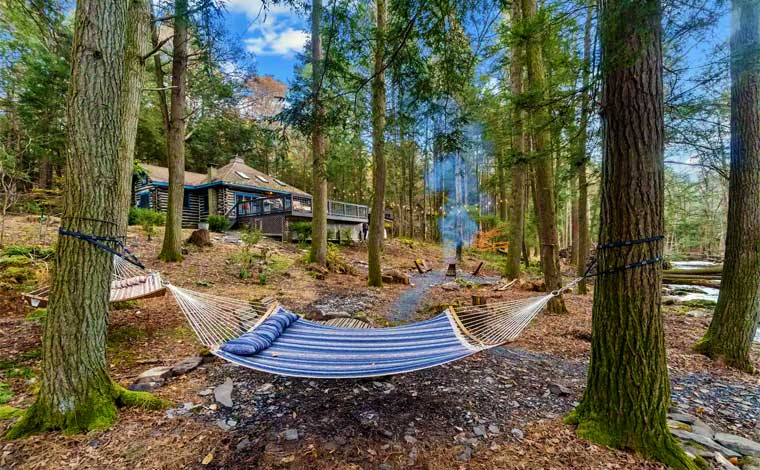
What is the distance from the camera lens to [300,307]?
14.0 ft

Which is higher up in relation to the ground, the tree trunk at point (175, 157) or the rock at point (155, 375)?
the tree trunk at point (175, 157)

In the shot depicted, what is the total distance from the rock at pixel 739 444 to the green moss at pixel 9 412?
368 centimetres

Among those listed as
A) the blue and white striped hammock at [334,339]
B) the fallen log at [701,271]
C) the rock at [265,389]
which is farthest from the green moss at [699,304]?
the rock at [265,389]

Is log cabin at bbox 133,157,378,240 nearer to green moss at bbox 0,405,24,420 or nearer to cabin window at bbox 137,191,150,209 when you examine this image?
cabin window at bbox 137,191,150,209

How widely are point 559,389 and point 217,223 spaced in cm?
1150

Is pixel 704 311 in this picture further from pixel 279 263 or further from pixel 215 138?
pixel 215 138

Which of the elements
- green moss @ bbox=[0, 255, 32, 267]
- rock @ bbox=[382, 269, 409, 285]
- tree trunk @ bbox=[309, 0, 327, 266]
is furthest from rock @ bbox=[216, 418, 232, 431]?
rock @ bbox=[382, 269, 409, 285]

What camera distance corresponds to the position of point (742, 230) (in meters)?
2.79

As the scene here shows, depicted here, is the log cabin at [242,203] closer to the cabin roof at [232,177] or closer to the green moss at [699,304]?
the cabin roof at [232,177]

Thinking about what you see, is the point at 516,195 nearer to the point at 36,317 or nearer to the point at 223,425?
the point at 223,425

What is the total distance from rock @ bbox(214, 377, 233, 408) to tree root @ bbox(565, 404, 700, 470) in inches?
78.3

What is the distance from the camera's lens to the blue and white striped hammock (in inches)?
74.4

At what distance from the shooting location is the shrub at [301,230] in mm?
10738

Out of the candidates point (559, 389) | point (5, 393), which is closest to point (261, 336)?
point (5, 393)
